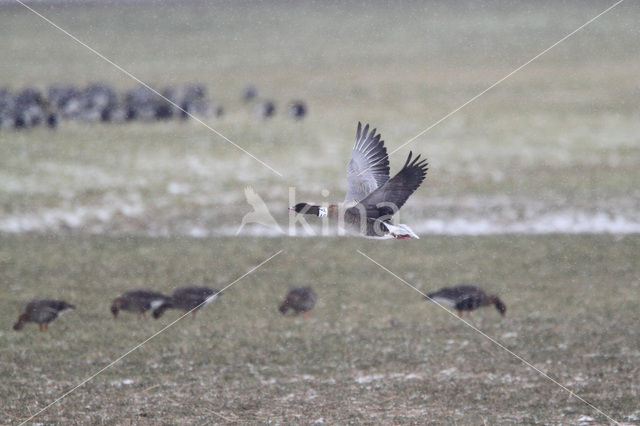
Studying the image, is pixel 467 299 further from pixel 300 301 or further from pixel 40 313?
pixel 40 313

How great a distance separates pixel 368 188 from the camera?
9414mm

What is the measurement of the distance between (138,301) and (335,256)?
5.03 m

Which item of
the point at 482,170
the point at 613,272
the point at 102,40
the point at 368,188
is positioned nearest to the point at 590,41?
the point at 482,170

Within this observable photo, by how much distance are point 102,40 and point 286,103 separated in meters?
22.2

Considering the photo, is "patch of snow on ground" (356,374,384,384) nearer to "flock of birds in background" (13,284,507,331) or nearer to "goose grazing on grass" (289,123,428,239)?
"flock of birds in background" (13,284,507,331)

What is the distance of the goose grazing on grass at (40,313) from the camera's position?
1165cm

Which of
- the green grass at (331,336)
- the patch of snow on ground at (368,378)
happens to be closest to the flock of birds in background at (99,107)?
the green grass at (331,336)

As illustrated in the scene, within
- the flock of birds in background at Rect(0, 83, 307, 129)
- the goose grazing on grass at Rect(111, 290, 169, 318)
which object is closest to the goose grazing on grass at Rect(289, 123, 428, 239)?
the goose grazing on grass at Rect(111, 290, 169, 318)

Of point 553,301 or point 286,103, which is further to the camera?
point 286,103

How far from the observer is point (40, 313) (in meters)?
11.6

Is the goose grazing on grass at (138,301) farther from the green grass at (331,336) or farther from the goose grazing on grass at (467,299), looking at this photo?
the goose grazing on grass at (467,299)

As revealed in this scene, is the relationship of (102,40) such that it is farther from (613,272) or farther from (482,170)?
(613,272)

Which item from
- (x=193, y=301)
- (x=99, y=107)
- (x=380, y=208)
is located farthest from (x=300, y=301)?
(x=99, y=107)

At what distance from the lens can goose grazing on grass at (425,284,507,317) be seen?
12086 millimetres
